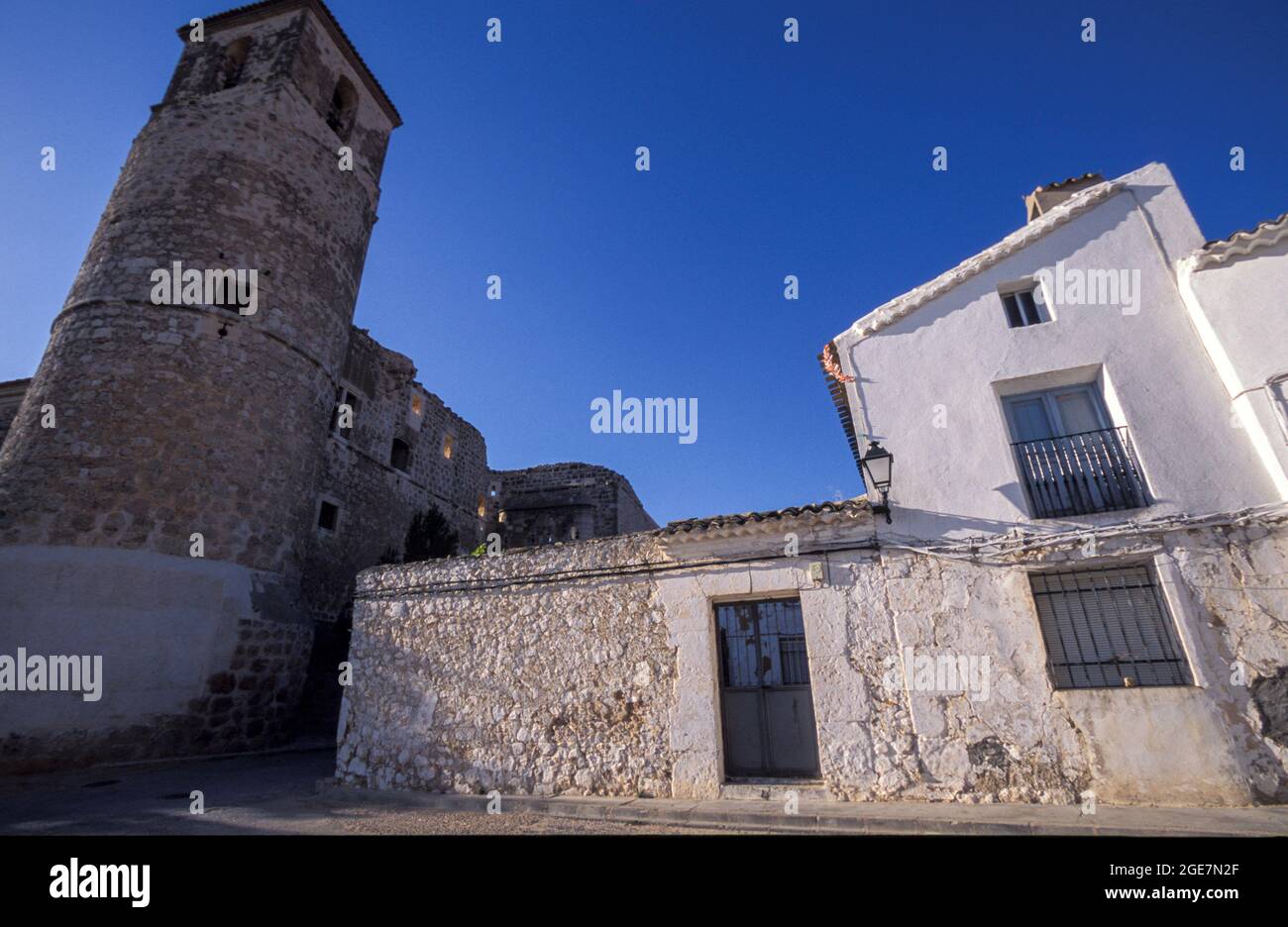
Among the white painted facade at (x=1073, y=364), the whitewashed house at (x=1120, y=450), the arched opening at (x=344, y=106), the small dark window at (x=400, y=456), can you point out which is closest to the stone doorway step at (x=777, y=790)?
the whitewashed house at (x=1120, y=450)

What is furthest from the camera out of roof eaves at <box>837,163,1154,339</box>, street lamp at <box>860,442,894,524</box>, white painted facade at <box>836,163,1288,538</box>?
roof eaves at <box>837,163,1154,339</box>

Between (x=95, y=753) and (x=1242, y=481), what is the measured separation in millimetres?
15190

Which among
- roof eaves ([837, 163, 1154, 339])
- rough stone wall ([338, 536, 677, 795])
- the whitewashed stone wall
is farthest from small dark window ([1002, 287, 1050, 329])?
rough stone wall ([338, 536, 677, 795])

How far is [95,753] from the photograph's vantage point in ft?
27.2

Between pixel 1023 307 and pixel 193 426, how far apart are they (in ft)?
45.2

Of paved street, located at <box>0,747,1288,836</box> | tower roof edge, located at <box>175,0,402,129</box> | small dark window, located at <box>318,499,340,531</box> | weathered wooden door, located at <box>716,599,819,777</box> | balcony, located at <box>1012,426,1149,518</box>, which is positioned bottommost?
paved street, located at <box>0,747,1288,836</box>

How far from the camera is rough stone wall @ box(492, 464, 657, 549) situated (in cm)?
2105

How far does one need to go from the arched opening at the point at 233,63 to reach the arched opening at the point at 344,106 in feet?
6.69

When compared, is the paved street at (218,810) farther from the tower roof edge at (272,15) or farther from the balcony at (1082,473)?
the tower roof edge at (272,15)

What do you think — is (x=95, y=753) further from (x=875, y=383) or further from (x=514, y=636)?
(x=875, y=383)

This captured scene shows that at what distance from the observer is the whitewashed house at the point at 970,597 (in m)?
5.45

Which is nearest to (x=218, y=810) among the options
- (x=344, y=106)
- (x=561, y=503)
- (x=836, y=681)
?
(x=836, y=681)

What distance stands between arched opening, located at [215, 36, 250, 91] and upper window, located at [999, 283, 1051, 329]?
1771cm

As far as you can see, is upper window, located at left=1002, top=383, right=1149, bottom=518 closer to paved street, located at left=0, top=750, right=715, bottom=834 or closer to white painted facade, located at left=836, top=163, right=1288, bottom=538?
white painted facade, located at left=836, top=163, right=1288, bottom=538
